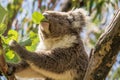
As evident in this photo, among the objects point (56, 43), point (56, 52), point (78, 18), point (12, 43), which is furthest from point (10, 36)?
point (78, 18)

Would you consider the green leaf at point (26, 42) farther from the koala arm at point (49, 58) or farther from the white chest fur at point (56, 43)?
the white chest fur at point (56, 43)

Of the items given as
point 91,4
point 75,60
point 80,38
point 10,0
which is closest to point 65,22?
point 80,38

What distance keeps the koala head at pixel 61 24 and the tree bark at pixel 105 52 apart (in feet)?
3.36

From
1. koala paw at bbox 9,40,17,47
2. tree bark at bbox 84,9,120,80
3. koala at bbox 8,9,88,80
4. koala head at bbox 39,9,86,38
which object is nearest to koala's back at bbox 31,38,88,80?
koala at bbox 8,9,88,80

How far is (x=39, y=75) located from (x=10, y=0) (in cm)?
222

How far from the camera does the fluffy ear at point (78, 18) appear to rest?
3.78 m

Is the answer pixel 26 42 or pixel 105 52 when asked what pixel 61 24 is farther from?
pixel 105 52

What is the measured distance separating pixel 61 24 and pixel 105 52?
1284 mm

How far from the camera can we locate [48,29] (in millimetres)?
3553

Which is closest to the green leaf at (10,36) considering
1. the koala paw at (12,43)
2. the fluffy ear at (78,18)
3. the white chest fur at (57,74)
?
the koala paw at (12,43)

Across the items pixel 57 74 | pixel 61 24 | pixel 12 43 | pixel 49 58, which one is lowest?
pixel 57 74

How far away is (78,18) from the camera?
12.6 feet

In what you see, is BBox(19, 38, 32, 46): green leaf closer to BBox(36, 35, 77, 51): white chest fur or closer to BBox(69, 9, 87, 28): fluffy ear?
BBox(36, 35, 77, 51): white chest fur

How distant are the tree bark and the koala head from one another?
1.03m
